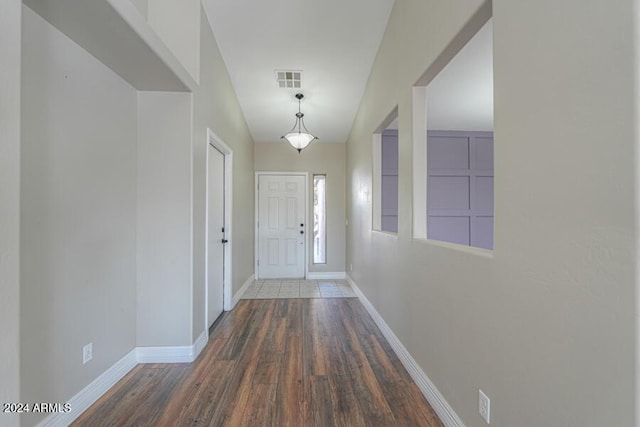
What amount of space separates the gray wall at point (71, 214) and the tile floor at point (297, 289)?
2336 millimetres

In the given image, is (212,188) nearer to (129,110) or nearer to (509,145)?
(129,110)

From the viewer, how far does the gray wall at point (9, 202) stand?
37.7 inches

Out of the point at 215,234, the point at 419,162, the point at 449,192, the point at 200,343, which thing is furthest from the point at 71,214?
the point at 449,192

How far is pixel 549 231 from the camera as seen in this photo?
1001mm

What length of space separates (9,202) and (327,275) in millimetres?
4935

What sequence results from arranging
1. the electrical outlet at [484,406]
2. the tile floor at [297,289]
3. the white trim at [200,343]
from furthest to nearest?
the tile floor at [297,289]
the white trim at [200,343]
the electrical outlet at [484,406]

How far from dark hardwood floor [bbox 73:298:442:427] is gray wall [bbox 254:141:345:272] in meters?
2.60

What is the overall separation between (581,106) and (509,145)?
13.4 inches

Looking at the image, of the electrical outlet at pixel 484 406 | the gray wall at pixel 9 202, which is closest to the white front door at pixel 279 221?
the electrical outlet at pixel 484 406

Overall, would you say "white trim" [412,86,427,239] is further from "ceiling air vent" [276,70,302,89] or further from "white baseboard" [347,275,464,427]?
"ceiling air vent" [276,70,302,89]

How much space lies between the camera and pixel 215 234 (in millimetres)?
3318

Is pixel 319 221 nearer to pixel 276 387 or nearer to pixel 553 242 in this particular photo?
pixel 276 387

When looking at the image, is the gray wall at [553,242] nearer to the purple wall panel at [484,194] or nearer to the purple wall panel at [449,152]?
the purple wall panel at [449,152]

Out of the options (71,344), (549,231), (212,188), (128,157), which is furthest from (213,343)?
(549,231)
